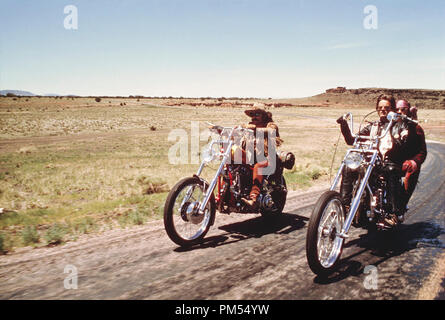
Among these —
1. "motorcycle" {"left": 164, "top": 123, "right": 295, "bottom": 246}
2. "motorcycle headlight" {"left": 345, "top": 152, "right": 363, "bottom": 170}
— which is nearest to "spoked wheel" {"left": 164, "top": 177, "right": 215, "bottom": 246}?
"motorcycle" {"left": 164, "top": 123, "right": 295, "bottom": 246}

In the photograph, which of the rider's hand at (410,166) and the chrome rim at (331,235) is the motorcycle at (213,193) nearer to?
the chrome rim at (331,235)

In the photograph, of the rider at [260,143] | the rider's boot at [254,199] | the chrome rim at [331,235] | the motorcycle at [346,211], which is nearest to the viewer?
the motorcycle at [346,211]

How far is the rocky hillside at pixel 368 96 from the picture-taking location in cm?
13775

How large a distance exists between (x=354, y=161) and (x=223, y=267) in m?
2.15

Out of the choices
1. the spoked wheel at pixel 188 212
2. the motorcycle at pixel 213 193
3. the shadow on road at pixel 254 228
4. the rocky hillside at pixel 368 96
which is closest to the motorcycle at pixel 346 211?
the shadow on road at pixel 254 228

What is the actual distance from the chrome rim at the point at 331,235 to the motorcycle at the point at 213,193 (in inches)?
67.7

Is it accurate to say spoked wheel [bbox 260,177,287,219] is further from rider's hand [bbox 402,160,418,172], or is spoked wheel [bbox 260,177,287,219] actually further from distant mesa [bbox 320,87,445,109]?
distant mesa [bbox 320,87,445,109]

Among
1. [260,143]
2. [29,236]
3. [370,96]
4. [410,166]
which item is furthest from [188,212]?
[370,96]

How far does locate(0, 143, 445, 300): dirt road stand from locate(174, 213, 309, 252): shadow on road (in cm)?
2

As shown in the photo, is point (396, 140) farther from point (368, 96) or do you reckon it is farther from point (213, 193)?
point (368, 96)

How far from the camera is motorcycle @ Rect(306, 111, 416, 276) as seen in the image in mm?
3697

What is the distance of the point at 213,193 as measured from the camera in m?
5.32
